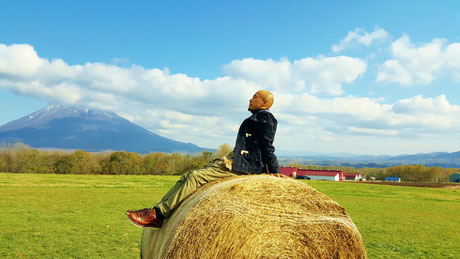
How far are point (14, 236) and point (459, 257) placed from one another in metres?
13.8

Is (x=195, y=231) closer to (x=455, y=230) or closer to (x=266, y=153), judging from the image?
(x=266, y=153)

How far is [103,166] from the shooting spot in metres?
68.3

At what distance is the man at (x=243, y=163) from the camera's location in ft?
17.5

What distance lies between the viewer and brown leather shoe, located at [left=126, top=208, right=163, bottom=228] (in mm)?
4905

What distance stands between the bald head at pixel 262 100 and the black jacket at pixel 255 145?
0.60 feet

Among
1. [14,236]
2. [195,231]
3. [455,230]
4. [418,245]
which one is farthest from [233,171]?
[455,230]

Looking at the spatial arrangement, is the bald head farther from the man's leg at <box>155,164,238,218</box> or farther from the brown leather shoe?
the brown leather shoe

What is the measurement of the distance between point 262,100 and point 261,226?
2.15m

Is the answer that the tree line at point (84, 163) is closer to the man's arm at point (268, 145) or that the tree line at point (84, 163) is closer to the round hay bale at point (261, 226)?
the man's arm at point (268, 145)

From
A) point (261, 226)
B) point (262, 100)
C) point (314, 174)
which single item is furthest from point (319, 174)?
point (261, 226)

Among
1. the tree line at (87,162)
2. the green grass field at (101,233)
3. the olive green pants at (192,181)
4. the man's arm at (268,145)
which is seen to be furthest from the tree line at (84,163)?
the man's arm at (268,145)

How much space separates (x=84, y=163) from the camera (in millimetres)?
65062

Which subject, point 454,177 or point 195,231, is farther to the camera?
point 454,177

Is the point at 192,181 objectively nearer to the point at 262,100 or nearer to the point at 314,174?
the point at 262,100
